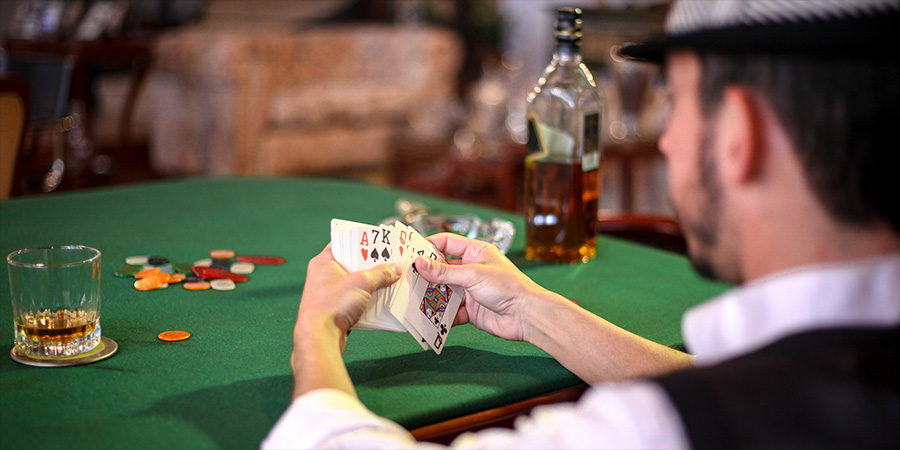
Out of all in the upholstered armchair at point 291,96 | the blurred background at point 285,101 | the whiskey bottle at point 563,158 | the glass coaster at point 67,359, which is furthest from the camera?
the upholstered armchair at point 291,96

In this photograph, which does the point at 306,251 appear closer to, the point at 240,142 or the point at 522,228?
the point at 522,228

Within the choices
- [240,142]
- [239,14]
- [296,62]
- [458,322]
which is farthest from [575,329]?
A: [239,14]

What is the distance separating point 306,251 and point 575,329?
643 mm

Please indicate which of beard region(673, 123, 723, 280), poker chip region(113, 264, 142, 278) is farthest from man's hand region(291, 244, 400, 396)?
poker chip region(113, 264, 142, 278)

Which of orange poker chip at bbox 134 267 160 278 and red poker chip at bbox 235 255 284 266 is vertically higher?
orange poker chip at bbox 134 267 160 278

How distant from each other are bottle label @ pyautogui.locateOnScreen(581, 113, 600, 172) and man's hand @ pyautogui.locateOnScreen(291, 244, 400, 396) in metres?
0.59

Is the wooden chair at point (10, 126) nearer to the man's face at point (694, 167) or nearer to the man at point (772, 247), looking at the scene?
the man at point (772, 247)

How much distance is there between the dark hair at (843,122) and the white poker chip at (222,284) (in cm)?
87

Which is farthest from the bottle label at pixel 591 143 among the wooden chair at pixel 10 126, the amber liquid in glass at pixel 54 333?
the wooden chair at pixel 10 126

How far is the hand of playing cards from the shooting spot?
996mm

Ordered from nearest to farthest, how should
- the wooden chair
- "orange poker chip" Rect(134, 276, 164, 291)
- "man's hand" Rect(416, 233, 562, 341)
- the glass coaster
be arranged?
the glass coaster
"man's hand" Rect(416, 233, 562, 341)
"orange poker chip" Rect(134, 276, 164, 291)
the wooden chair

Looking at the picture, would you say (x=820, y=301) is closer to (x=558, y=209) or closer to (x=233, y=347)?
(x=233, y=347)

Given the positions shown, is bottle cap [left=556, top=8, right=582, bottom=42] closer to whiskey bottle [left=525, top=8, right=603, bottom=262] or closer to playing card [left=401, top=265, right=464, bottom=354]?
whiskey bottle [left=525, top=8, right=603, bottom=262]

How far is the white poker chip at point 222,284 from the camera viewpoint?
127 centimetres
